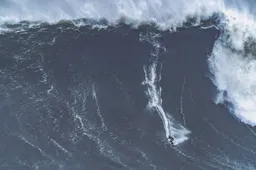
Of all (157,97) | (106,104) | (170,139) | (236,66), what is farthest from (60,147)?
(236,66)

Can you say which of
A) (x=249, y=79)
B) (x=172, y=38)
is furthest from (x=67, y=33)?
(x=249, y=79)

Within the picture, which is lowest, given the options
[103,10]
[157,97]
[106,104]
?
[106,104]

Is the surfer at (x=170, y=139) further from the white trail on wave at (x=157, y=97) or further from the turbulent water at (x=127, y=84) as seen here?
the turbulent water at (x=127, y=84)

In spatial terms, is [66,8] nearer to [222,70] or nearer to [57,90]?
[57,90]

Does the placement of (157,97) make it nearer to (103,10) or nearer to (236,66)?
(236,66)

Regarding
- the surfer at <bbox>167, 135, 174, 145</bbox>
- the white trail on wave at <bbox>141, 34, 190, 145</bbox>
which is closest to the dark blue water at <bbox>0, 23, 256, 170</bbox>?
the white trail on wave at <bbox>141, 34, 190, 145</bbox>

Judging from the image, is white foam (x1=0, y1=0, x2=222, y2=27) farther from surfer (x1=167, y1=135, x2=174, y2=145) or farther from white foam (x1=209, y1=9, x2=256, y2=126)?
surfer (x1=167, y1=135, x2=174, y2=145)

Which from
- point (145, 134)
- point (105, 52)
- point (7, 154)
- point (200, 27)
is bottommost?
point (7, 154)
